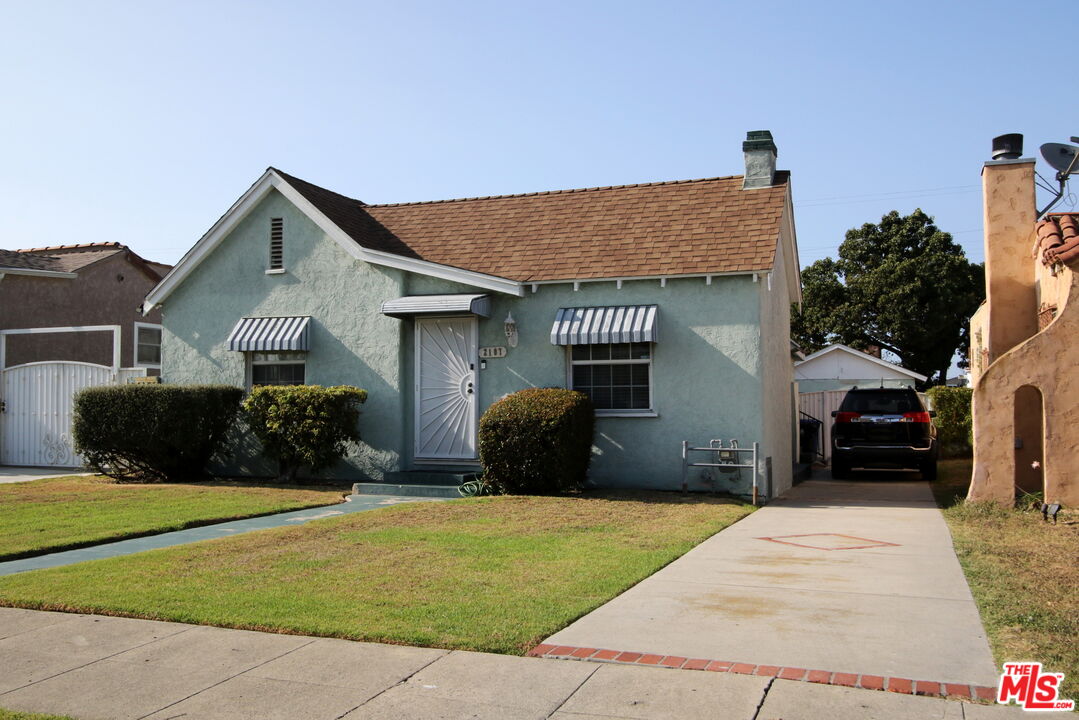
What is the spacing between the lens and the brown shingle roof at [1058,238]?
10.9 metres

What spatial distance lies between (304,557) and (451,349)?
7.27 metres

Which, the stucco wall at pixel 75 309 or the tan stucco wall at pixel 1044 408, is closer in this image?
the tan stucco wall at pixel 1044 408

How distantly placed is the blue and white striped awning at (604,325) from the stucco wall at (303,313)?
3013 millimetres

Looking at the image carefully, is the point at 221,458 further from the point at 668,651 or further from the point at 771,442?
the point at 668,651

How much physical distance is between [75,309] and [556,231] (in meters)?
15.0

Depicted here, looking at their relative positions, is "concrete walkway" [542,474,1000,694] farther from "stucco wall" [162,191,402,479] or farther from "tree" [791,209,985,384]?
"tree" [791,209,985,384]

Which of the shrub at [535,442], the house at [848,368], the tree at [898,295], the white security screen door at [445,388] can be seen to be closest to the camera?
the shrub at [535,442]

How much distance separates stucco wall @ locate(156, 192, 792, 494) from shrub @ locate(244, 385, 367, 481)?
2.52 feet

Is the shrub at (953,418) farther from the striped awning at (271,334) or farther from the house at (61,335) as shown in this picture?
the house at (61,335)

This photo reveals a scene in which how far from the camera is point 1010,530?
9.96 meters

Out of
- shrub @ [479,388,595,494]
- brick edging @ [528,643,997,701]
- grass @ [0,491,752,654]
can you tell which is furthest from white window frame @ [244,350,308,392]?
brick edging @ [528,643,997,701]

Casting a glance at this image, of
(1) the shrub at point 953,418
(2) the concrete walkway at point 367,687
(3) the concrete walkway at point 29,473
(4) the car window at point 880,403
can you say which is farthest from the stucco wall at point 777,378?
(3) the concrete walkway at point 29,473

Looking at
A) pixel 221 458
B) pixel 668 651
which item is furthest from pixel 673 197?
pixel 668 651

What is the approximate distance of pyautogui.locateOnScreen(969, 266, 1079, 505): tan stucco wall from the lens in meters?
11.1
